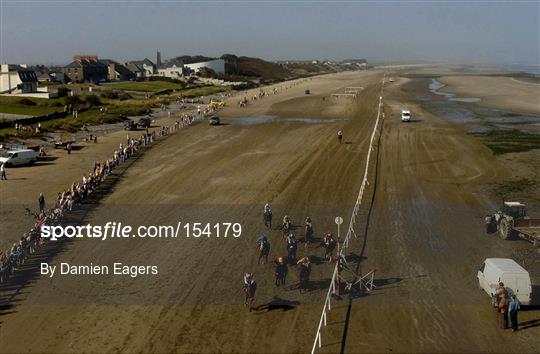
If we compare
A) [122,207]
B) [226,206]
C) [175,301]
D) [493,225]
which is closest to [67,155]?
[122,207]

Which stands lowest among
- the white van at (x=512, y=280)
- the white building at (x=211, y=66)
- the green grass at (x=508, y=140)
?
the white van at (x=512, y=280)

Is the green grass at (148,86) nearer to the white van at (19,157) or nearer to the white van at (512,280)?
the white van at (19,157)

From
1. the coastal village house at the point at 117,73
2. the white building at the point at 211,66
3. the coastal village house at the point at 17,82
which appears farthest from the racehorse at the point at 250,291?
the white building at the point at 211,66

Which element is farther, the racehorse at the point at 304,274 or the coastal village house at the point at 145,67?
the coastal village house at the point at 145,67

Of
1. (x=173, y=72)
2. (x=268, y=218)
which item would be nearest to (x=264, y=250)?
(x=268, y=218)

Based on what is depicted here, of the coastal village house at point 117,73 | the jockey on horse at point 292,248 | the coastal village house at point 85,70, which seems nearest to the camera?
the jockey on horse at point 292,248

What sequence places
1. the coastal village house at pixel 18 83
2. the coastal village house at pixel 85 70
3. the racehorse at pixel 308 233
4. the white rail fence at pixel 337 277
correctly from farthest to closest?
the coastal village house at pixel 85 70 < the coastal village house at pixel 18 83 < the racehorse at pixel 308 233 < the white rail fence at pixel 337 277

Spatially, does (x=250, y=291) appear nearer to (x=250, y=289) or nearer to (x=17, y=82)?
(x=250, y=289)
